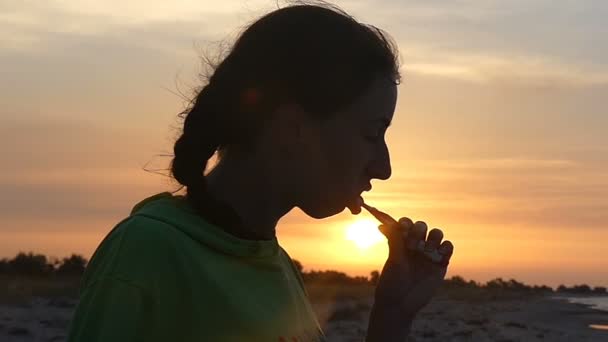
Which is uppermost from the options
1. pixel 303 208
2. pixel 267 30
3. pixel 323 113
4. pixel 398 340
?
pixel 267 30

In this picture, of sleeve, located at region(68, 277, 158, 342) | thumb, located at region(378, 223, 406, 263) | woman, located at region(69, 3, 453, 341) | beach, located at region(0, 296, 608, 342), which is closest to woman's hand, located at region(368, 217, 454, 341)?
thumb, located at region(378, 223, 406, 263)

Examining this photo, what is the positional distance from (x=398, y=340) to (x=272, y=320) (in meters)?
0.78

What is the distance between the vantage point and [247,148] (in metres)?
2.68

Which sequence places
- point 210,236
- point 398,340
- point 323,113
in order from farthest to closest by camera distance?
point 398,340 → point 323,113 → point 210,236

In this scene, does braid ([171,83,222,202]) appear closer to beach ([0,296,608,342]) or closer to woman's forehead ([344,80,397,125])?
woman's forehead ([344,80,397,125])

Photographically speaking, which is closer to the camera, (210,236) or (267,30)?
(210,236)

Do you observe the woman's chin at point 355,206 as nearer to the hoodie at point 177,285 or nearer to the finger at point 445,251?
the hoodie at point 177,285

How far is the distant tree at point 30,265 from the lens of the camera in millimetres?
29641

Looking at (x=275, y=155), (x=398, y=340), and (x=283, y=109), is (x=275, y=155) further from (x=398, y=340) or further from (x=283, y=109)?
(x=398, y=340)

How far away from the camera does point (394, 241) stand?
10.9 feet

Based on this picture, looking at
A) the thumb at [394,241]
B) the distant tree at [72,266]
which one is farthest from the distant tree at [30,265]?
the thumb at [394,241]

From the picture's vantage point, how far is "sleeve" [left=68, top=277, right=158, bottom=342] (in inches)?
84.4

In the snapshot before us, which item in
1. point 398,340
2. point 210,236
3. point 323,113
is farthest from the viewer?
point 398,340

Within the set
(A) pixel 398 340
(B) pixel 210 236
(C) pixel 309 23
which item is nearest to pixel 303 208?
(B) pixel 210 236
